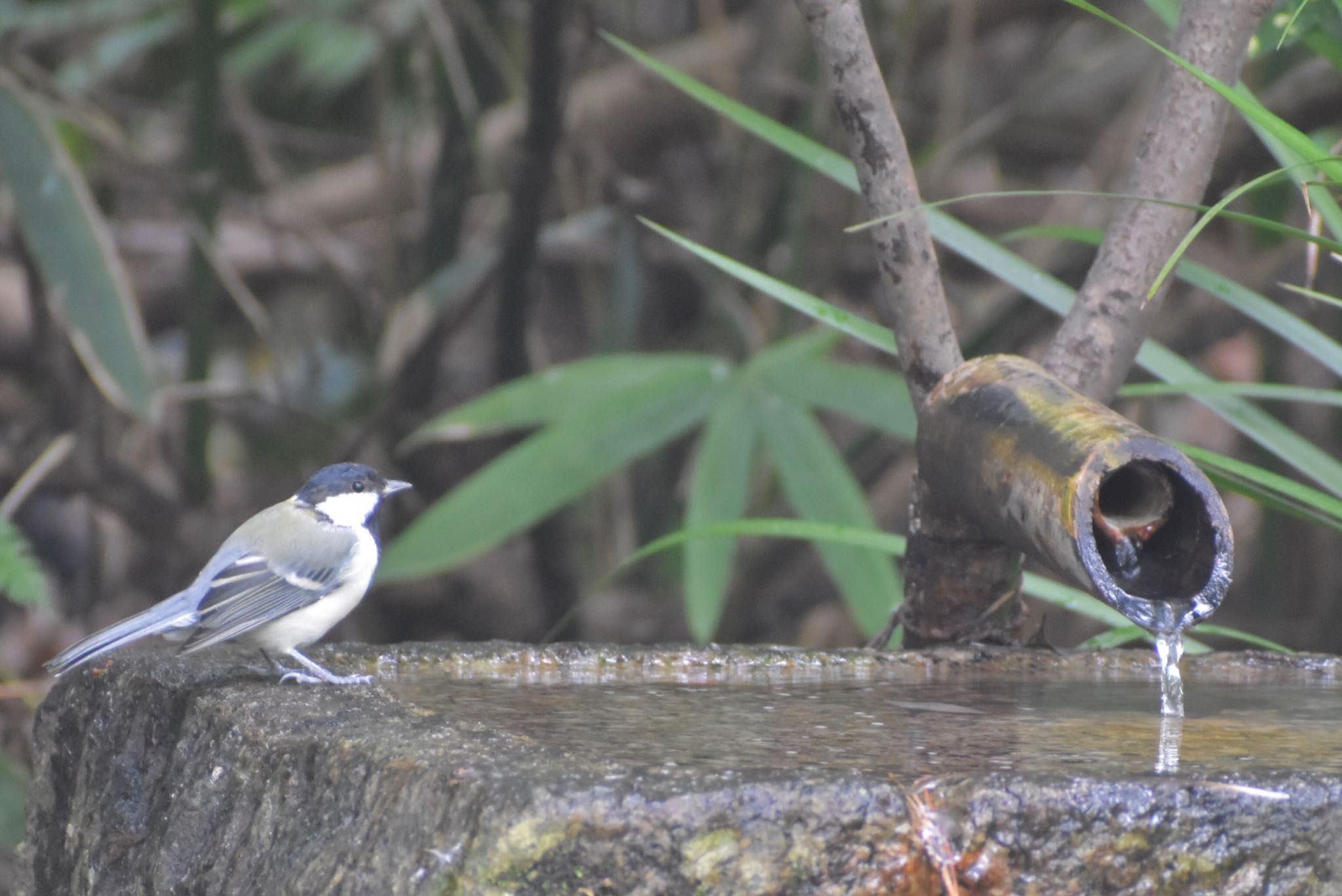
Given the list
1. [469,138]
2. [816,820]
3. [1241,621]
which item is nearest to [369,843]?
[816,820]

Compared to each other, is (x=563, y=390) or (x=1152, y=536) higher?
(x=563, y=390)

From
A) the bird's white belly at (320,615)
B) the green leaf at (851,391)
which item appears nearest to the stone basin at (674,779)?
the bird's white belly at (320,615)

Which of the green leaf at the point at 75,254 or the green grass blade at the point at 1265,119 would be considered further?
the green leaf at the point at 75,254

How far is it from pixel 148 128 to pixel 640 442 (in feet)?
13.6

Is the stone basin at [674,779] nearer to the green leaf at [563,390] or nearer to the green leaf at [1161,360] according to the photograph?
the green leaf at [1161,360]

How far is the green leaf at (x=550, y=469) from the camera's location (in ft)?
10.4

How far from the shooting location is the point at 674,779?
1.19 meters

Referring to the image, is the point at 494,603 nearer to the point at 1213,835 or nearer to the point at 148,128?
the point at 148,128

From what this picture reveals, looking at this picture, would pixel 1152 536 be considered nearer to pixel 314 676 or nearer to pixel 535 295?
pixel 314 676

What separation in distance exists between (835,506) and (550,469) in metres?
0.65

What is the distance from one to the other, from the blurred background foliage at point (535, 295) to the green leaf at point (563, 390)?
0.04 feet

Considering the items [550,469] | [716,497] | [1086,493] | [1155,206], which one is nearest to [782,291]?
[1155,206]

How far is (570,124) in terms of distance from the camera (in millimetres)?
5305

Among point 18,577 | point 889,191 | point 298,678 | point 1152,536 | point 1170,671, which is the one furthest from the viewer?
point 18,577
